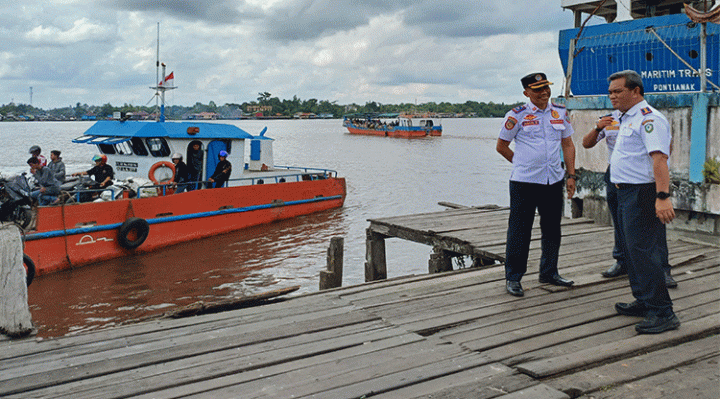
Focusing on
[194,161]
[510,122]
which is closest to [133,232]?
Answer: [194,161]

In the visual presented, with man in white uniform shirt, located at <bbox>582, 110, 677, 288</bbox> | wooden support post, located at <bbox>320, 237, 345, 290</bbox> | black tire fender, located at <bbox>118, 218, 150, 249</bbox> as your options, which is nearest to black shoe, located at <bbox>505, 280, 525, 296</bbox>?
man in white uniform shirt, located at <bbox>582, 110, 677, 288</bbox>

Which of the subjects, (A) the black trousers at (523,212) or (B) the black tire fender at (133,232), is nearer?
(A) the black trousers at (523,212)

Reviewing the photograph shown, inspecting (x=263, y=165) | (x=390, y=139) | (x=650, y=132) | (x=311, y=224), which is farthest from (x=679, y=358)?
(x=390, y=139)

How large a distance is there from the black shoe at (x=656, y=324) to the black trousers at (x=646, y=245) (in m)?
0.03

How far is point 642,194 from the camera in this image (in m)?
3.68

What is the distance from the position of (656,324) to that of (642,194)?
0.76 m

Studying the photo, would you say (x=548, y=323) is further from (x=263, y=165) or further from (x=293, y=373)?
(x=263, y=165)

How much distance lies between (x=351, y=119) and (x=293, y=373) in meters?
79.6

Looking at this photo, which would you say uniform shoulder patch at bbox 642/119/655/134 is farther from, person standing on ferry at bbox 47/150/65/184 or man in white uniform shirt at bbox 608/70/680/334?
person standing on ferry at bbox 47/150/65/184

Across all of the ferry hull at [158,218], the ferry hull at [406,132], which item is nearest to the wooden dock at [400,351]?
the ferry hull at [158,218]

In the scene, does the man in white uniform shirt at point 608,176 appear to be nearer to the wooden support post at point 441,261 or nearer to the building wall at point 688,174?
the building wall at point 688,174

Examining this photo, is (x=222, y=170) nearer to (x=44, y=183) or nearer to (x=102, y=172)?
(x=102, y=172)

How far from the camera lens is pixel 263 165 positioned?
60.4 ft

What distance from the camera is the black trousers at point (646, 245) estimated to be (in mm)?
3678
